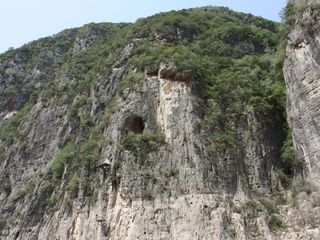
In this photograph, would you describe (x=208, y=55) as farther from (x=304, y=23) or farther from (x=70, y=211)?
(x=70, y=211)

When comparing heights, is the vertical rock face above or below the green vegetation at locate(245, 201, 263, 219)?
above

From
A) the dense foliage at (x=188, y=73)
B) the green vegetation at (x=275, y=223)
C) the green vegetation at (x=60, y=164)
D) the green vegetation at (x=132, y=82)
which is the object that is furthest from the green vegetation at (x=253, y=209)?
the green vegetation at (x=60, y=164)

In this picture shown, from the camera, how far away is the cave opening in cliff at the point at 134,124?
23.3 m

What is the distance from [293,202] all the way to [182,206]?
4.79 m

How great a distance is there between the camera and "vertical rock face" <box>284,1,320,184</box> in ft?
64.1

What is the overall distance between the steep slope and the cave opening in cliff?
0.05 m

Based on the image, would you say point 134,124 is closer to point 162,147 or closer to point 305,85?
point 162,147

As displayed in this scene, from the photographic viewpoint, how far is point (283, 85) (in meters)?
24.4

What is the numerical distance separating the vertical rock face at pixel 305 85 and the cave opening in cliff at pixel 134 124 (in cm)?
750

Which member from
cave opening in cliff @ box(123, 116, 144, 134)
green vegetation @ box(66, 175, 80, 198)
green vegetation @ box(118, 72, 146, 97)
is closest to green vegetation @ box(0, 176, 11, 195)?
green vegetation @ box(66, 175, 80, 198)

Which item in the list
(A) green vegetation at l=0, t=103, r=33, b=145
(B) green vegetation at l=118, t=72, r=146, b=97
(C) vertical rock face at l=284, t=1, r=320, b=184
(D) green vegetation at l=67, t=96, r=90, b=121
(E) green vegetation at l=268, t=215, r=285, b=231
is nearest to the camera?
(E) green vegetation at l=268, t=215, r=285, b=231

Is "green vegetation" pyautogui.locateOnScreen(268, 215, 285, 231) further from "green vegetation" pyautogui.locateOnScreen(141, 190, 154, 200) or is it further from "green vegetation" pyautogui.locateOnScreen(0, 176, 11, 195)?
"green vegetation" pyautogui.locateOnScreen(0, 176, 11, 195)

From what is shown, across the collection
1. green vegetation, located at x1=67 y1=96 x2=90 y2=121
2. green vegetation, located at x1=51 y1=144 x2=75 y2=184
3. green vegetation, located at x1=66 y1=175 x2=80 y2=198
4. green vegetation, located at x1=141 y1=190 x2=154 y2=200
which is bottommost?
green vegetation, located at x1=141 y1=190 x2=154 y2=200

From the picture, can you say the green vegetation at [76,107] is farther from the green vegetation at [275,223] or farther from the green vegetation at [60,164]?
the green vegetation at [275,223]
